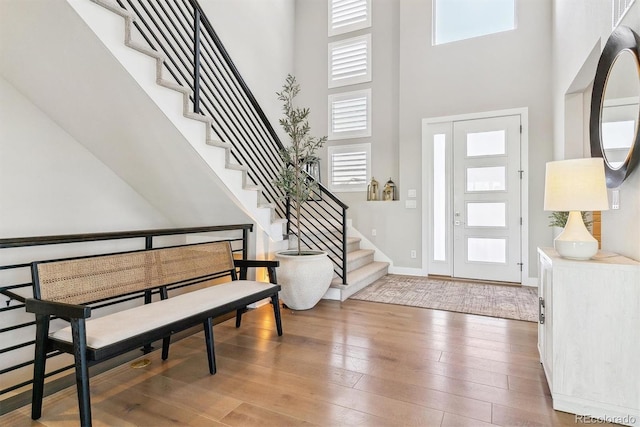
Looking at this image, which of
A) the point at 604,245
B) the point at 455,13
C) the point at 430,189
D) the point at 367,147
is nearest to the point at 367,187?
the point at 367,147

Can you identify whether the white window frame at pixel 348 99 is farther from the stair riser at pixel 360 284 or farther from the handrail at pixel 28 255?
the handrail at pixel 28 255

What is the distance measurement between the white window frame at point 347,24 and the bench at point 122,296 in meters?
4.69

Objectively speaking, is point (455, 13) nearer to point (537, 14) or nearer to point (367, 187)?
point (537, 14)

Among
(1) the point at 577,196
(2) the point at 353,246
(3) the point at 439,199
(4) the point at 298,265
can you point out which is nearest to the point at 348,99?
(3) the point at 439,199

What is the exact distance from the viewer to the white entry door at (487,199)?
15.7 ft

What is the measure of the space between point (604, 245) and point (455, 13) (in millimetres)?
4284

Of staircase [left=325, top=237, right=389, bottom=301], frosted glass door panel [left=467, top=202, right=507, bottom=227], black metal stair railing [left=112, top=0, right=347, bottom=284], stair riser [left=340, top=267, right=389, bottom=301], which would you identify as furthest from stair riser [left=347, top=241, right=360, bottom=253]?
frosted glass door panel [left=467, top=202, right=507, bottom=227]

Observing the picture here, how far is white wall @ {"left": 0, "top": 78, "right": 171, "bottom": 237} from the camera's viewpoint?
2744 mm

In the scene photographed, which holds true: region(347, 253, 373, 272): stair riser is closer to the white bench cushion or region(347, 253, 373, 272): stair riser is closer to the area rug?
the area rug

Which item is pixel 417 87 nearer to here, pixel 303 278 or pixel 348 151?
pixel 348 151

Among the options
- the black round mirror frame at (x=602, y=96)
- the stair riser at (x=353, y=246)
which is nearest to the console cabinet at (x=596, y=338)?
the black round mirror frame at (x=602, y=96)

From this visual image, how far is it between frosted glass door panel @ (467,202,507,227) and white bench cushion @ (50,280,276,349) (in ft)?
11.5

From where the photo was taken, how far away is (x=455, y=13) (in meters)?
5.20

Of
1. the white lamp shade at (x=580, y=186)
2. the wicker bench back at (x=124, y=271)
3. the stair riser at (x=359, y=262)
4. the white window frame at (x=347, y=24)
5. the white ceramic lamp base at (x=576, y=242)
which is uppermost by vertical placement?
the white window frame at (x=347, y=24)
